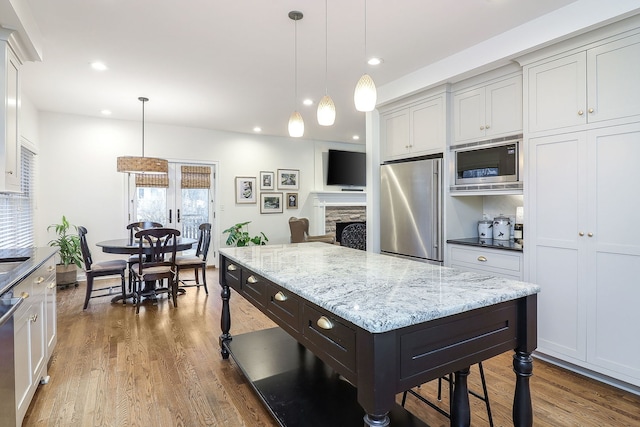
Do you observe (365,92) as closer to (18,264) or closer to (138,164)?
(18,264)

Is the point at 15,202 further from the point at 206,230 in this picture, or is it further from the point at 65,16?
the point at 65,16

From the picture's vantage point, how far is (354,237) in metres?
7.63

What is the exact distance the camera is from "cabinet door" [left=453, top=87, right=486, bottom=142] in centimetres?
321

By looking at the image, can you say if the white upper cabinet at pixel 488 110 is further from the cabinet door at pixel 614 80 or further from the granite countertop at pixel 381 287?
the granite countertop at pixel 381 287

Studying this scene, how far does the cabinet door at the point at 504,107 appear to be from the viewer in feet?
9.55

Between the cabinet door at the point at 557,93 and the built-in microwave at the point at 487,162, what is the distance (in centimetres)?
28

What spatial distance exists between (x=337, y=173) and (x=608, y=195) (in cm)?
562

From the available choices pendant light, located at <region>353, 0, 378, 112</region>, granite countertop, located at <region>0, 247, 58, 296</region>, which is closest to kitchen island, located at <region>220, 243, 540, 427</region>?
pendant light, located at <region>353, 0, 378, 112</region>

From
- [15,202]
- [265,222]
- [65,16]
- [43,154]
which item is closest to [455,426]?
[65,16]

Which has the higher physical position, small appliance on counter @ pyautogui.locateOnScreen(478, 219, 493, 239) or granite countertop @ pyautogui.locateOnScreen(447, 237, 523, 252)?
small appliance on counter @ pyautogui.locateOnScreen(478, 219, 493, 239)

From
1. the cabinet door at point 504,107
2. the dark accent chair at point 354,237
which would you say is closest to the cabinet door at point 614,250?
the cabinet door at point 504,107

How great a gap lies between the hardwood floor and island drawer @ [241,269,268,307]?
67 cm

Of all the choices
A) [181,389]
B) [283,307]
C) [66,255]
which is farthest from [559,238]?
[66,255]

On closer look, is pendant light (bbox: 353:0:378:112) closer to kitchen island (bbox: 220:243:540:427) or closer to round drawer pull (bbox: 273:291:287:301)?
kitchen island (bbox: 220:243:540:427)
